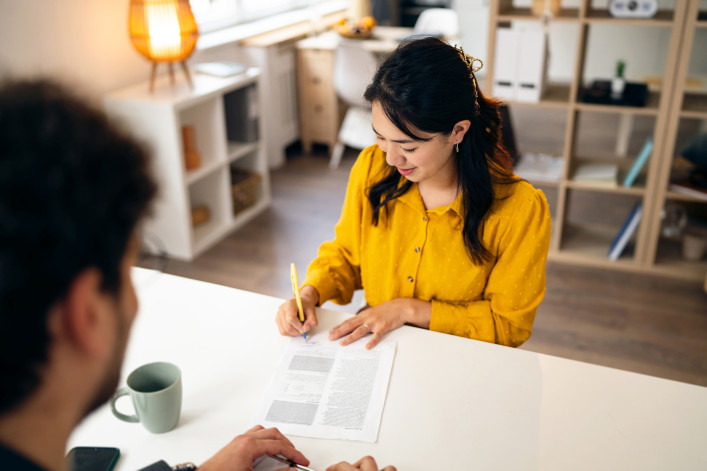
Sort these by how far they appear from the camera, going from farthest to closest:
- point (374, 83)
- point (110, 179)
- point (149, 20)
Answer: point (149, 20), point (374, 83), point (110, 179)

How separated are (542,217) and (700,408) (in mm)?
483

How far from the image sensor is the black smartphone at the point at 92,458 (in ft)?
3.17

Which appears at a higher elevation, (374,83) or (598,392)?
(374,83)

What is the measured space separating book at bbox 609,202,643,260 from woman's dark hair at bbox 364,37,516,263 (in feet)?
6.01

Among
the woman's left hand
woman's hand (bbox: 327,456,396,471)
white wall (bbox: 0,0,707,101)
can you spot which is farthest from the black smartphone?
white wall (bbox: 0,0,707,101)

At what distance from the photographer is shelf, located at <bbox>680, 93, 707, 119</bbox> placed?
2756 mm

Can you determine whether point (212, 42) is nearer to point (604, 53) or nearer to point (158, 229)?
point (158, 229)

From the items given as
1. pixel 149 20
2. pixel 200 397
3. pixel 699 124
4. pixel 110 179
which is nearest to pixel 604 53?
pixel 699 124

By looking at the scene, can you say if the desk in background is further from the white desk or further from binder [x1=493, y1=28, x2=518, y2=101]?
the white desk

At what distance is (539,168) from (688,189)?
0.70 m

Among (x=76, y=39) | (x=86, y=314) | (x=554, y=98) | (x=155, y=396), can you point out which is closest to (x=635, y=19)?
(x=554, y=98)

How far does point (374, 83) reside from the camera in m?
1.36

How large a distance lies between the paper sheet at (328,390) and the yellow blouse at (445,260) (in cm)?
24

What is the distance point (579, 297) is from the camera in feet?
9.45
